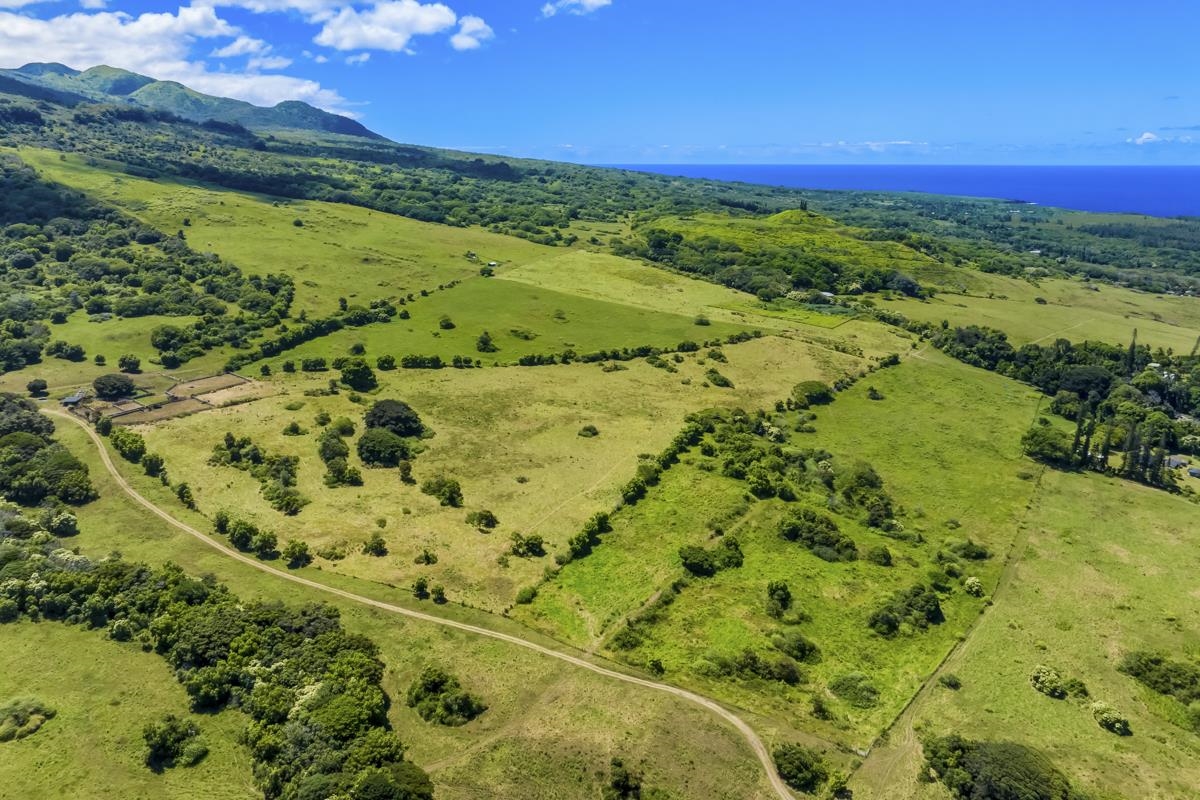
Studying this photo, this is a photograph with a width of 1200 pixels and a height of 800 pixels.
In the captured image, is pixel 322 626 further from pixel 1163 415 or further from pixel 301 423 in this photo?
pixel 1163 415

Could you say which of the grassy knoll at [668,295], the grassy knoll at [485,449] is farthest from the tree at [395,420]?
the grassy knoll at [668,295]

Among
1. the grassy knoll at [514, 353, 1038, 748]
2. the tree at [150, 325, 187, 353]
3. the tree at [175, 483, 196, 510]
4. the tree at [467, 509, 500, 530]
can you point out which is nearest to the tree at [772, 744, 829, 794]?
the grassy knoll at [514, 353, 1038, 748]

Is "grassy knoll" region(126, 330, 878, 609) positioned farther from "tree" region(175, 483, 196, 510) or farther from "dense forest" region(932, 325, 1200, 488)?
"dense forest" region(932, 325, 1200, 488)

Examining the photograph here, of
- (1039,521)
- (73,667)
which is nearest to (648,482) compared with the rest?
(1039,521)

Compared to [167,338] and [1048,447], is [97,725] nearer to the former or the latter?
[167,338]

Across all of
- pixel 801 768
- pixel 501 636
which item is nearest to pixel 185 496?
pixel 501 636
